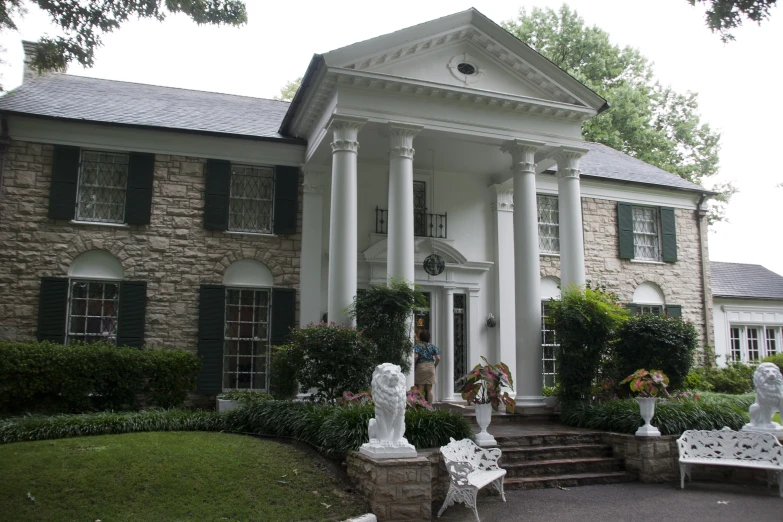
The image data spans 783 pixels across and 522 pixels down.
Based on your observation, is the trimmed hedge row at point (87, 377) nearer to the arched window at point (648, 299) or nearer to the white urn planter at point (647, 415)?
the white urn planter at point (647, 415)

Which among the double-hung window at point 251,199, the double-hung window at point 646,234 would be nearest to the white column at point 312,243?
the double-hung window at point 251,199

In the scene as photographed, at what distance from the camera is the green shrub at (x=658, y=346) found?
1123 cm

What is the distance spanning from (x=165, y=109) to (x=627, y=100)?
60.5 ft

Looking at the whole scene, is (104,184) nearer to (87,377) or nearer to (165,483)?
(87,377)

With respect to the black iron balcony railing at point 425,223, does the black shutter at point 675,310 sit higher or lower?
lower

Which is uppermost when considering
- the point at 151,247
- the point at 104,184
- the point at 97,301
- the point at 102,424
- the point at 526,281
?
the point at 104,184

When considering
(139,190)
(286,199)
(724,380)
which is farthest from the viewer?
(724,380)

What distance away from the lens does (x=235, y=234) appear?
13.4 metres

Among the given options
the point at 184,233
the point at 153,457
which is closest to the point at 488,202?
the point at 184,233

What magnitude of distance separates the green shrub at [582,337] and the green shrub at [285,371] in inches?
184

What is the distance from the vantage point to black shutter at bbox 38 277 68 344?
39.5 ft

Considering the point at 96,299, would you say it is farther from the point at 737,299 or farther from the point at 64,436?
the point at 737,299

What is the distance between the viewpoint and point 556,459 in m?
8.78

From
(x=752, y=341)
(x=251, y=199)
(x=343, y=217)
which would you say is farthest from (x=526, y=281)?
(x=752, y=341)
